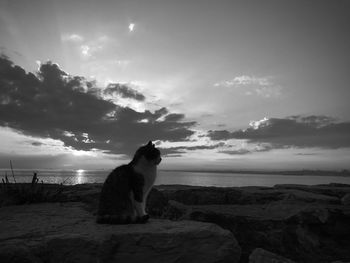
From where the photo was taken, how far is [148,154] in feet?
16.8

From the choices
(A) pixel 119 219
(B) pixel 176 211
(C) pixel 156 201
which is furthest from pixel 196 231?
(C) pixel 156 201

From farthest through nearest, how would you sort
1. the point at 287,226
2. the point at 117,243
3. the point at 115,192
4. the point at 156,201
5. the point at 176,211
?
the point at 156,201 < the point at 176,211 < the point at 287,226 < the point at 115,192 < the point at 117,243

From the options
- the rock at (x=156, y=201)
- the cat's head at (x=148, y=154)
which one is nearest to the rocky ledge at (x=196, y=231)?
the rock at (x=156, y=201)

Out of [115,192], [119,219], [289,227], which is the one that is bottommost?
[289,227]

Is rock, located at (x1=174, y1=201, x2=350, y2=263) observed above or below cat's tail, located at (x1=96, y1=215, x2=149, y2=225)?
below

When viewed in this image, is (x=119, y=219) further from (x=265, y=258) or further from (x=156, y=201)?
(x=156, y=201)

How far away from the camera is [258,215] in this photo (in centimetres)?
523

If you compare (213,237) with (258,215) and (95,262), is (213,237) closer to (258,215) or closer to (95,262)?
(95,262)

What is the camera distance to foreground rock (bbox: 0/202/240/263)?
3248 millimetres

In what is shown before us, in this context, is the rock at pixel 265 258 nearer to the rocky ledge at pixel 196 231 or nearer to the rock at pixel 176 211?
the rocky ledge at pixel 196 231

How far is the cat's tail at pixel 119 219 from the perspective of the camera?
421 cm

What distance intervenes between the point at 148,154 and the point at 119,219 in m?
1.27

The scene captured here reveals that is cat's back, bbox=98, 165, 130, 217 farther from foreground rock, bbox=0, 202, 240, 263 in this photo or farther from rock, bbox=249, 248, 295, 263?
rock, bbox=249, 248, 295, 263

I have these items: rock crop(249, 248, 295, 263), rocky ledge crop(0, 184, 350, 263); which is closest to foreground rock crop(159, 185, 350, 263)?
rocky ledge crop(0, 184, 350, 263)
